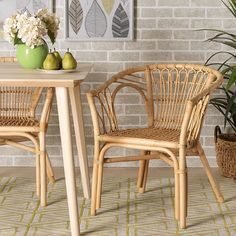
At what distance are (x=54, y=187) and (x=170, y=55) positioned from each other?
3.79 feet

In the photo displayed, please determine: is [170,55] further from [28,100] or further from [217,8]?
[28,100]

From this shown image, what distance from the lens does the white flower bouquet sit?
3.03 metres

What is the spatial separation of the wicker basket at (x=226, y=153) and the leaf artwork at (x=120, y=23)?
33.8 inches

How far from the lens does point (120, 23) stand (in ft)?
12.8

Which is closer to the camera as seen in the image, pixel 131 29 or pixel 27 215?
pixel 27 215

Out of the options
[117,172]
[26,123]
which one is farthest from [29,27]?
[117,172]

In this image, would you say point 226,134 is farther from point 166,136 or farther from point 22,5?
point 22,5

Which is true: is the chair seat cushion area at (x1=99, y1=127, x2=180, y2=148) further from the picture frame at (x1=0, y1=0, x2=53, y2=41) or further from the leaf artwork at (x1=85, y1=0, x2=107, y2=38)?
the picture frame at (x1=0, y1=0, x2=53, y2=41)

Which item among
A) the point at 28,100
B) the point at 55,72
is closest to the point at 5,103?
the point at 28,100

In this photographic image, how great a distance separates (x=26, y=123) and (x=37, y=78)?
0.64 meters

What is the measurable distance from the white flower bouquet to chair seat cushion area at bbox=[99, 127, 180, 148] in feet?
1.98

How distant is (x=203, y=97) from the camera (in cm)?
296

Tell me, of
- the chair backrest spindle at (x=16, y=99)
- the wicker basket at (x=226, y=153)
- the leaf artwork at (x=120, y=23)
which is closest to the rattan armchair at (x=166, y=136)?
the wicker basket at (x=226, y=153)

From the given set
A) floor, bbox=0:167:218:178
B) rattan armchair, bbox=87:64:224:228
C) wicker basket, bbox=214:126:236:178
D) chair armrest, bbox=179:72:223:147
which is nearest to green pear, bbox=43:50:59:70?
rattan armchair, bbox=87:64:224:228
